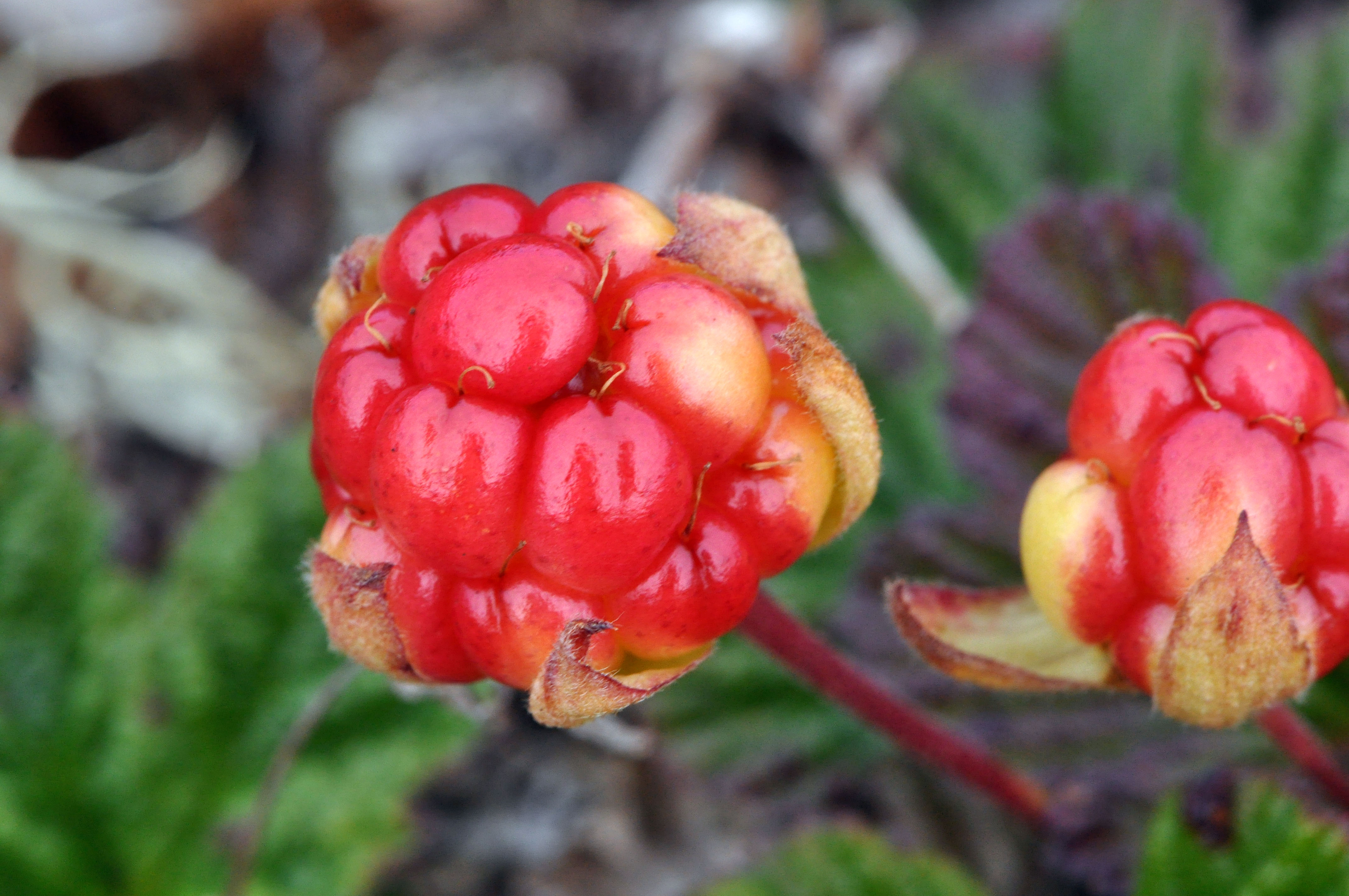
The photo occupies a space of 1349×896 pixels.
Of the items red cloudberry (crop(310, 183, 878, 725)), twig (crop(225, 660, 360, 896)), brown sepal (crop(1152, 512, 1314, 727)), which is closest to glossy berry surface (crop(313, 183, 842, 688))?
red cloudberry (crop(310, 183, 878, 725))

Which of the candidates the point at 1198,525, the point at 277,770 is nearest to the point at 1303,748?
the point at 1198,525

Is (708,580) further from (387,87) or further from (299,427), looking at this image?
(387,87)

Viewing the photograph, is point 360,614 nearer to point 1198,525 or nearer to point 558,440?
point 558,440

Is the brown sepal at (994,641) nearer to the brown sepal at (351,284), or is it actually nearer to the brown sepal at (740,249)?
the brown sepal at (740,249)

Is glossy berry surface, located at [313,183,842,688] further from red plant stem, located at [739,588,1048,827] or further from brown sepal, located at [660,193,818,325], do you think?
red plant stem, located at [739,588,1048,827]

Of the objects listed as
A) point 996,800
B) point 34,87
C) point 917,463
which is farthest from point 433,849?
point 34,87

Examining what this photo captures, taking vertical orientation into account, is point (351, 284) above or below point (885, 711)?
above

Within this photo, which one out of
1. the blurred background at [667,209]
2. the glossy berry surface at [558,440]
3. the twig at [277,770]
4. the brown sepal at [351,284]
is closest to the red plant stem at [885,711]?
the blurred background at [667,209]
